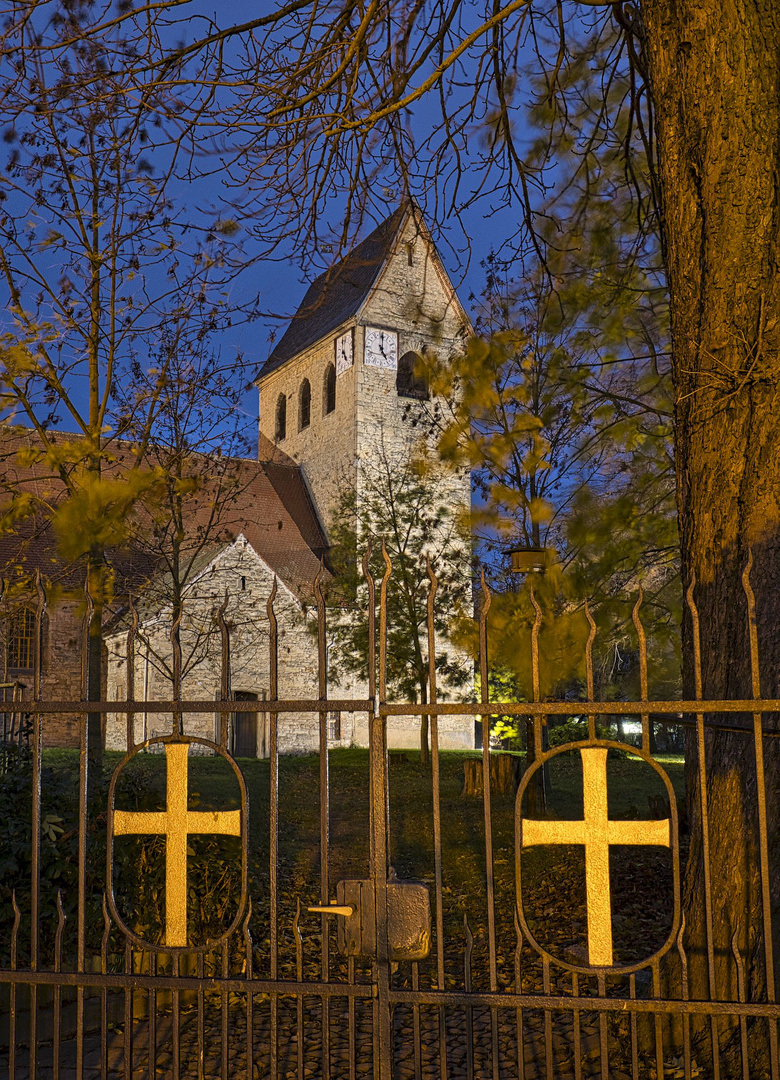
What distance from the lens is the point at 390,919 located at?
2.57 m

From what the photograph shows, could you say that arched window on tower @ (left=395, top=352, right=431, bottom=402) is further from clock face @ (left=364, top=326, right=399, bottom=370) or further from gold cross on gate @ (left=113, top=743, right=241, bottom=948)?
gold cross on gate @ (left=113, top=743, right=241, bottom=948)

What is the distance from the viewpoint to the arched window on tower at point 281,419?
35875 millimetres

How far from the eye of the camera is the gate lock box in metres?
2.56

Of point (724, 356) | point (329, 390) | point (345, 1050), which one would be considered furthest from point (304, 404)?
point (724, 356)

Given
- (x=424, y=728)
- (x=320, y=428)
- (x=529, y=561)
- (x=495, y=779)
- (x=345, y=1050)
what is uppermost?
(x=320, y=428)

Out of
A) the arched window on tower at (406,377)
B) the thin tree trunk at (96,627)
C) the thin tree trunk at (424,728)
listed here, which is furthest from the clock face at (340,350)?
the thin tree trunk at (96,627)

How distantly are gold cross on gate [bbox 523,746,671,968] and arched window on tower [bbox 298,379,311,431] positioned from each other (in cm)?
3217

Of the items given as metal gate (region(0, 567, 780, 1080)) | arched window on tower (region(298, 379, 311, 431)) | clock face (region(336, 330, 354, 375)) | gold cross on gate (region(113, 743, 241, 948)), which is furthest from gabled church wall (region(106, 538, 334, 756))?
gold cross on gate (region(113, 743, 241, 948))

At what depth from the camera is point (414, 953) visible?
256 cm

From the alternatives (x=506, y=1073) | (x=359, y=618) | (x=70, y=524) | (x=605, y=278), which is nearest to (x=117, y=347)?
(x=70, y=524)

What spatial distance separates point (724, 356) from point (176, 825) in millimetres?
2695

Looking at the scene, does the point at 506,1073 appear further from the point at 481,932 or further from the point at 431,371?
the point at 431,371

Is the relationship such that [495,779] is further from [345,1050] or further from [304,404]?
[304,404]

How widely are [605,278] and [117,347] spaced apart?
14.0 ft
